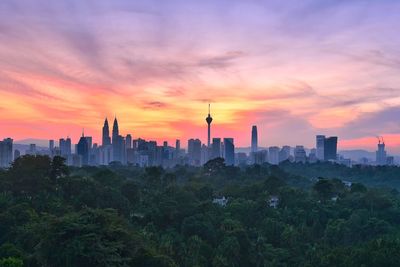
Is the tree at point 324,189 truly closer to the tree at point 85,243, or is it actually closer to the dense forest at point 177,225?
the dense forest at point 177,225

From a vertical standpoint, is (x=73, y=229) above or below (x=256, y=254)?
above

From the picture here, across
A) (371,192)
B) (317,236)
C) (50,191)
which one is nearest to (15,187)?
(50,191)

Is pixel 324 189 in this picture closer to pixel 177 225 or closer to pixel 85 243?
pixel 177 225

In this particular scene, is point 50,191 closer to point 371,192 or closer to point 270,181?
point 270,181

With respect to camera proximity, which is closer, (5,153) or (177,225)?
(177,225)

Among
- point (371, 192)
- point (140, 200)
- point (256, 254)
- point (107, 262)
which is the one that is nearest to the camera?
point (107, 262)

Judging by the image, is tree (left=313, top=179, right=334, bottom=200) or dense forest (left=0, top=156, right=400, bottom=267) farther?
tree (left=313, top=179, right=334, bottom=200)

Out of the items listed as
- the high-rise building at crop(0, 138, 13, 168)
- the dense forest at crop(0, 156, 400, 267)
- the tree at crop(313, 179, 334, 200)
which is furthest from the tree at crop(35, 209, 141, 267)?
the high-rise building at crop(0, 138, 13, 168)

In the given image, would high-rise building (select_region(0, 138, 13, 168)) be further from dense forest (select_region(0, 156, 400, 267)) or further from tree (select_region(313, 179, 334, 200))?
tree (select_region(313, 179, 334, 200))

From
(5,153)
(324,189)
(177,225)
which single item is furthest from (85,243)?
(5,153)
